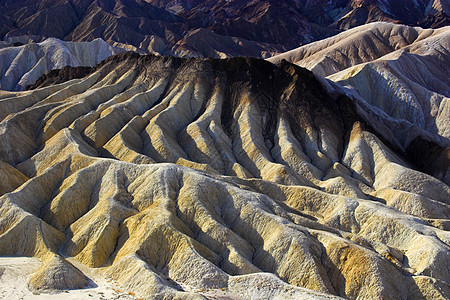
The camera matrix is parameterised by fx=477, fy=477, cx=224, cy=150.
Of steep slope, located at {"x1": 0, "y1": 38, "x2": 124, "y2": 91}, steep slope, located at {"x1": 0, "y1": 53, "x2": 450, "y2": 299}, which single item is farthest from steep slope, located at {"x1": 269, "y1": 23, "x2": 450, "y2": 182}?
steep slope, located at {"x1": 0, "y1": 38, "x2": 124, "y2": 91}

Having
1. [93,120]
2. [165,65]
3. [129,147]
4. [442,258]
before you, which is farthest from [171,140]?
[442,258]

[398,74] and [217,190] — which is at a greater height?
[217,190]

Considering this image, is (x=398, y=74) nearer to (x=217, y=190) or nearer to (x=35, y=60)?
(x=217, y=190)

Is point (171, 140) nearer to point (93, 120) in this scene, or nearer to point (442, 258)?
point (93, 120)

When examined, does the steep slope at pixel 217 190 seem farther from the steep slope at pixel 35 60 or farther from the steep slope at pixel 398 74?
the steep slope at pixel 35 60

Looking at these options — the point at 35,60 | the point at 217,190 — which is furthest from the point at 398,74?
the point at 35,60

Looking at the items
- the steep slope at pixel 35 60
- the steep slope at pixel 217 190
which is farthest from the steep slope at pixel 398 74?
the steep slope at pixel 35 60

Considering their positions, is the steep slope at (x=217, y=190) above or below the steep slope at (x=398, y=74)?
above
